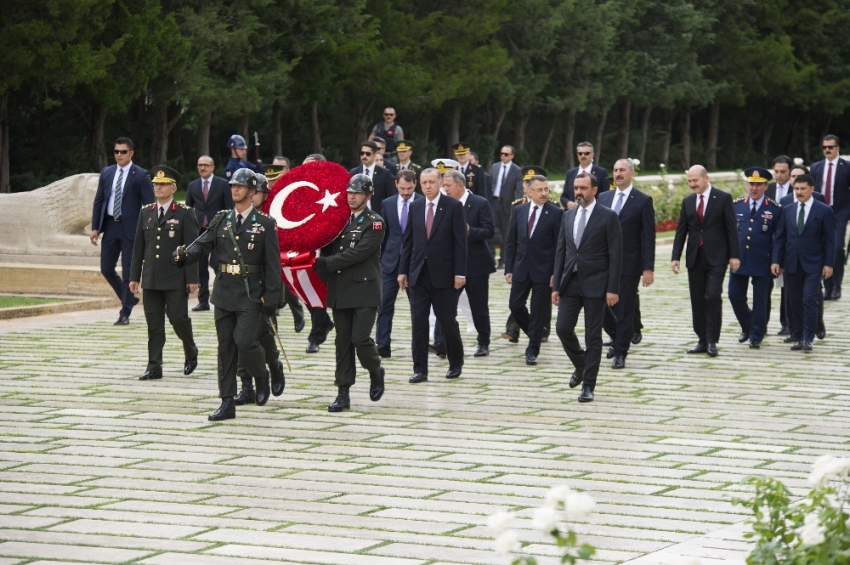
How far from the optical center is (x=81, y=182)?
59.4 feet

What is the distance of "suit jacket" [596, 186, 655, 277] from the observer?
12523mm

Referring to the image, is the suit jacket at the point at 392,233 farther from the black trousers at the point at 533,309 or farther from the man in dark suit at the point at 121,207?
the man in dark suit at the point at 121,207

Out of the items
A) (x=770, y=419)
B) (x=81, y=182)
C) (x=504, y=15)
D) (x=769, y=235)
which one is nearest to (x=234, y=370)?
(x=770, y=419)

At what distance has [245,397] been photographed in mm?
10375

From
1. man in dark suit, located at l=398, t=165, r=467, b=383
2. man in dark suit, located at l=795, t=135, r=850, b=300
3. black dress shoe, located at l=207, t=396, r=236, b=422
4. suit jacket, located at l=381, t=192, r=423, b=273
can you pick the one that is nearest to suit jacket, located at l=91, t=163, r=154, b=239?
suit jacket, located at l=381, t=192, r=423, b=273

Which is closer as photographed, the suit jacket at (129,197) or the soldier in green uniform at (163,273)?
the soldier in green uniform at (163,273)

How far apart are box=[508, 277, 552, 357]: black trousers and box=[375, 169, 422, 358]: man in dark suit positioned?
117 cm

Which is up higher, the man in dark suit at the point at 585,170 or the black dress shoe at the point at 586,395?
the man in dark suit at the point at 585,170

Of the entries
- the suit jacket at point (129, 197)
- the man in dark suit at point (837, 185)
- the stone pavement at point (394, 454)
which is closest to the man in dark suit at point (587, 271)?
the stone pavement at point (394, 454)

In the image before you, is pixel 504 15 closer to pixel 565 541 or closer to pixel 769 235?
pixel 769 235

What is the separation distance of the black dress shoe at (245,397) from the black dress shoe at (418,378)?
158 cm

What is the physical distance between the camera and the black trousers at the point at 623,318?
12.4 m

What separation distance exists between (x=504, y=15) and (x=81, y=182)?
2905 centimetres

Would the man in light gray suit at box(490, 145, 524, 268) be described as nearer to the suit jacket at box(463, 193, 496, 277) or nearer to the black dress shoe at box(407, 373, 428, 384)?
the suit jacket at box(463, 193, 496, 277)
